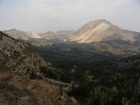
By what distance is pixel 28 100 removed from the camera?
213 feet

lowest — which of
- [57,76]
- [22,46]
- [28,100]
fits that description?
[57,76]

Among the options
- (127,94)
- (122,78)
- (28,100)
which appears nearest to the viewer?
(28,100)

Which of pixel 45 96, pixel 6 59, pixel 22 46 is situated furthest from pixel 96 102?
pixel 22 46

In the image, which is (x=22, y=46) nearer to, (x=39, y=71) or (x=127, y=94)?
(x=39, y=71)

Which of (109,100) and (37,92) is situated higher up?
(37,92)

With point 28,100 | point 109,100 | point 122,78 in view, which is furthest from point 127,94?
point 28,100

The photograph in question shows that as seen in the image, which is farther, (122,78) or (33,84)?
(122,78)

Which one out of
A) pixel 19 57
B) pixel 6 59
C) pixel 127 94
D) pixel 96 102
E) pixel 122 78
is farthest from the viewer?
pixel 122 78

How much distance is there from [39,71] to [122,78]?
Answer: 57714 millimetres

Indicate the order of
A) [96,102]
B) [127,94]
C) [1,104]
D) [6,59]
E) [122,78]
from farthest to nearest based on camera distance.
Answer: [122,78] → [6,59] → [127,94] → [96,102] → [1,104]

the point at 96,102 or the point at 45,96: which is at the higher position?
the point at 45,96

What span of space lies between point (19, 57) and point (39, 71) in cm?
1741

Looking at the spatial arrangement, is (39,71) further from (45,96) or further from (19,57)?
(45,96)

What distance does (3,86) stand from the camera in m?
67.6
